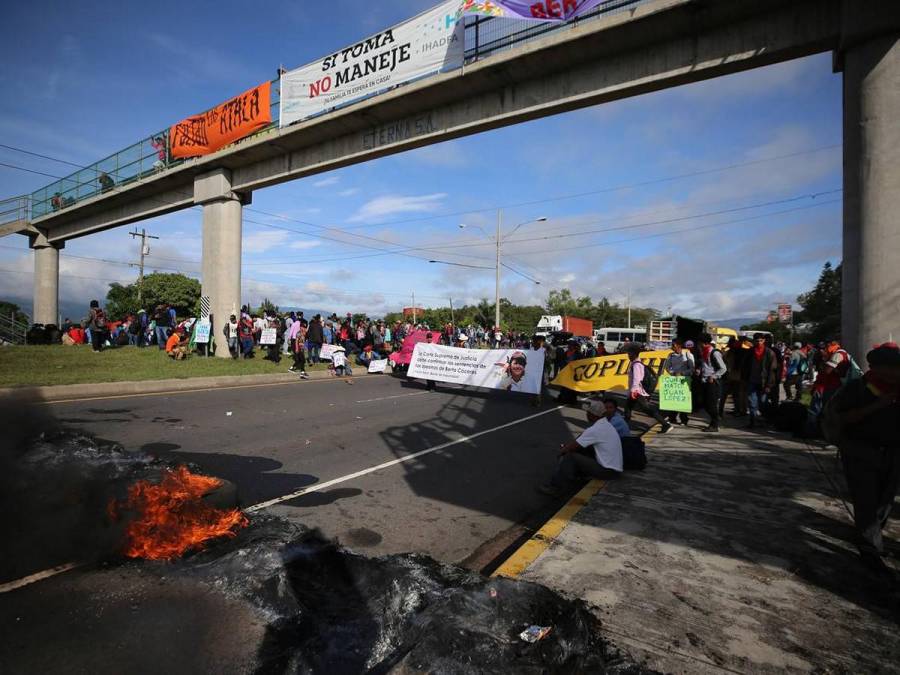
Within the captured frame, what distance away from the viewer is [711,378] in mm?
9156

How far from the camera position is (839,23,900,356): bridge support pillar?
23.9 ft

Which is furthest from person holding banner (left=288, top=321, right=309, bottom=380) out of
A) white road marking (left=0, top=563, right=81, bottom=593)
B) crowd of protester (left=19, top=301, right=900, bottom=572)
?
white road marking (left=0, top=563, right=81, bottom=593)

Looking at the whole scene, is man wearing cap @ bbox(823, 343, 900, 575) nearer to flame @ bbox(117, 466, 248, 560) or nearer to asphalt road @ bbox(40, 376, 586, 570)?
asphalt road @ bbox(40, 376, 586, 570)

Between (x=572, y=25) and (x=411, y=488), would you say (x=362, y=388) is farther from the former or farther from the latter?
(x=572, y=25)

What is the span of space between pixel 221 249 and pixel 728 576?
777 inches

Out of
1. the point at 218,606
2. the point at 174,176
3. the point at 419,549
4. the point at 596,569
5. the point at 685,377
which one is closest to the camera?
the point at 218,606

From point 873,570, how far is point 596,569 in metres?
1.98

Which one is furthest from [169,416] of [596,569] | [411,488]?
[596,569]

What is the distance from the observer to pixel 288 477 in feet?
17.5

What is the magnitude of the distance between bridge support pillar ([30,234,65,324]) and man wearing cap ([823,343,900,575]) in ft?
123

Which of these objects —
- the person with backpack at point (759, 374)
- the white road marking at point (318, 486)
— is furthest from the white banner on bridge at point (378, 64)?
the person with backpack at point (759, 374)

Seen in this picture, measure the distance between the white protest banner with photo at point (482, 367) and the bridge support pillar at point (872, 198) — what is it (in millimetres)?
6108

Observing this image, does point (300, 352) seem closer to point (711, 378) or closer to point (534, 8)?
point (534, 8)

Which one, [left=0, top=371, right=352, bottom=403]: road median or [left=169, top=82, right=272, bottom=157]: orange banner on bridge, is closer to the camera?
[left=0, top=371, right=352, bottom=403]: road median
